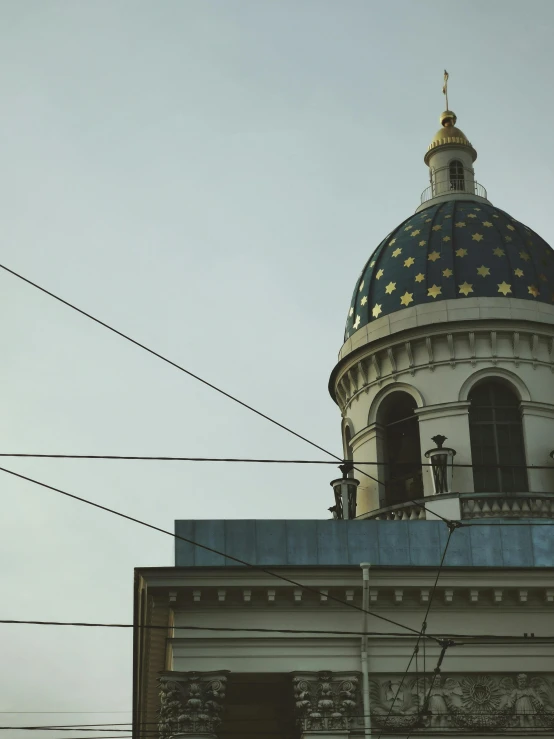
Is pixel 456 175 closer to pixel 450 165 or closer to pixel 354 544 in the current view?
pixel 450 165

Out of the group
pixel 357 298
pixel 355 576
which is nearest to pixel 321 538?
pixel 355 576

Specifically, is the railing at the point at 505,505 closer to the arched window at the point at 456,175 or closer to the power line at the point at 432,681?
the power line at the point at 432,681

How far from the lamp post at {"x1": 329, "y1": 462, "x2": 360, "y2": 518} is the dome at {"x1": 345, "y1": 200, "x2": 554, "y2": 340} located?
5.15 m

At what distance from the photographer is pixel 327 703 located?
26.3 meters

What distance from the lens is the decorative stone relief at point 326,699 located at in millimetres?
26188

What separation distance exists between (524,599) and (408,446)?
8.23 meters

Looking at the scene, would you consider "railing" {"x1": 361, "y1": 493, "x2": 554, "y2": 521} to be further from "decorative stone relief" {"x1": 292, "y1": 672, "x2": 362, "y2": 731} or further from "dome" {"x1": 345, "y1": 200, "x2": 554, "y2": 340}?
"decorative stone relief" {"x1": 292, "y1": 672, "x2": 362, "y2": 731}

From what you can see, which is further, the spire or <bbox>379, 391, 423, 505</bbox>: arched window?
the spire

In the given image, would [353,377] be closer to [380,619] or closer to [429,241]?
[429,241]

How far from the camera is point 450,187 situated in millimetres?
40406

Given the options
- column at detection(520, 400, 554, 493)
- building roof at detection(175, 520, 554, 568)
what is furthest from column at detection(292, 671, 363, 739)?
column at detection(520, 400, 554, 493)

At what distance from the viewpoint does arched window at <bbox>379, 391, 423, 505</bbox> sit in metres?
34.0

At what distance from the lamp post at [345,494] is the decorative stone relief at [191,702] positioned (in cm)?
712

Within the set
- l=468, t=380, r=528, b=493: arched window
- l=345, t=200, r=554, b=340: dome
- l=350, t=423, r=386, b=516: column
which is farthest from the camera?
l=345, t=200, r=554, b=340: dome
